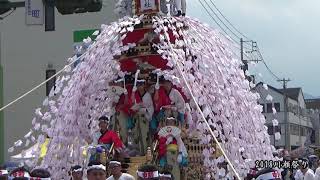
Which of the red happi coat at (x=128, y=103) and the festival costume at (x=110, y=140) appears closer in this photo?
the festival costume at (x=110, y=140)

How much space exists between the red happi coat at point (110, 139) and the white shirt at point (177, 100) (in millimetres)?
942

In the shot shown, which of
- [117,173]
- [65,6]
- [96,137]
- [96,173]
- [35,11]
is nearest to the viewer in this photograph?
[96,173]

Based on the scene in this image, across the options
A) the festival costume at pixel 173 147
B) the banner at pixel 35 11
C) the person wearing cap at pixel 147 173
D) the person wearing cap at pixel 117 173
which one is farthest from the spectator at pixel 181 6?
the person wearing cap at pixel 147 173

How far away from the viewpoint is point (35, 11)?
10477 millimetres

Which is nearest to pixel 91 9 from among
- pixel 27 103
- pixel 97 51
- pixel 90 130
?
pixel 97 51

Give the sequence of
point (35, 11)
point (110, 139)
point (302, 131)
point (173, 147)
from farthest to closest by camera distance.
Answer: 1. point (302, 131)
2. point (35, 11)
3. point (110, 139)
4. point (173, 147)

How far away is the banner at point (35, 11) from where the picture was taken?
33.9 feet

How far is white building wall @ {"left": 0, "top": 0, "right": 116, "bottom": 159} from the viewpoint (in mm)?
25547

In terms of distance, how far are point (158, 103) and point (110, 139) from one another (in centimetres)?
85

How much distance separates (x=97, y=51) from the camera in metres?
8.80

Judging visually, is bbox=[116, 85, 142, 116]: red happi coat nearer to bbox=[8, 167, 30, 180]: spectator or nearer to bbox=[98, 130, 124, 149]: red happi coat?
bbox=[98, 130, 124, 149]: red happi coat

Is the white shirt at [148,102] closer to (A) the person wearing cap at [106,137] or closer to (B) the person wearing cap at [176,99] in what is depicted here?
(B) the person wearing cap at [176,99]

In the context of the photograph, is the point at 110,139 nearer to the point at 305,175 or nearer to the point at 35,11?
the point at 35,11

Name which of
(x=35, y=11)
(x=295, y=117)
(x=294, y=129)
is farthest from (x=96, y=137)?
(x=295, y=117)
